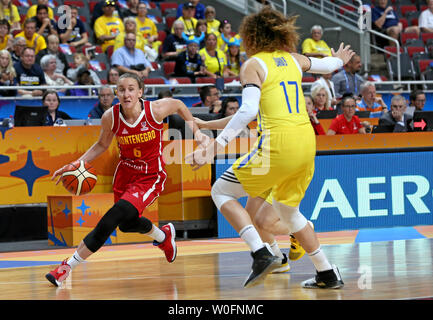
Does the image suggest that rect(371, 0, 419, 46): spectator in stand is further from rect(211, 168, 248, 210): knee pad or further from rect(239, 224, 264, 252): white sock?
rect(239, 224, 264, 252): white sock

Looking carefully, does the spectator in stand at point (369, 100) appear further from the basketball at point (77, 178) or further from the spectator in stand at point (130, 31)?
the basketball at point (77, 178)

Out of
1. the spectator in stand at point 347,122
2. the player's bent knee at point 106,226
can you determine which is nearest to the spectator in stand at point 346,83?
the spectator in stand at point 347,122

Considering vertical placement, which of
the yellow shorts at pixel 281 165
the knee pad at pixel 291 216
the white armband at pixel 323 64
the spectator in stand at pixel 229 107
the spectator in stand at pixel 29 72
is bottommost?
the knee pad at pixel 291 216

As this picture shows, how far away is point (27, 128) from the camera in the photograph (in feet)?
34.4

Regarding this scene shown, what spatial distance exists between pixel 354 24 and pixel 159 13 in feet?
17.7

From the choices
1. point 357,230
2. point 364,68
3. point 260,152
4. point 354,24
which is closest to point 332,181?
point 357,230

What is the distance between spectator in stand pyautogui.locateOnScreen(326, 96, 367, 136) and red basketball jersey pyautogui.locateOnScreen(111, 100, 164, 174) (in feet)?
15.6

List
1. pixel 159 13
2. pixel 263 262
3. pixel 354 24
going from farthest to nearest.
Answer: pixel 354 24 < pixel 159 13 < pixel 263 262

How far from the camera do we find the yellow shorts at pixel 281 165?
234 inches

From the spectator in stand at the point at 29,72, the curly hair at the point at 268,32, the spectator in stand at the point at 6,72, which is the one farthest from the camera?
the spectator in stand at the point at 29,72

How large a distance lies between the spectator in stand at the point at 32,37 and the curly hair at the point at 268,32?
9239 mm

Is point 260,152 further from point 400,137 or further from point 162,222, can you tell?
point 400,137

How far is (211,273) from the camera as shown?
7.43m

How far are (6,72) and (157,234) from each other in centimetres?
633
